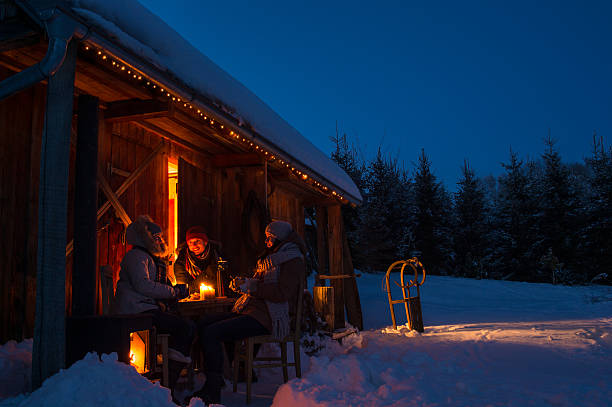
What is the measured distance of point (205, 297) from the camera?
5.09 meters

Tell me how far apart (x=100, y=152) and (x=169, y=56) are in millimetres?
1705

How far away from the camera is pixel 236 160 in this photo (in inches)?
270

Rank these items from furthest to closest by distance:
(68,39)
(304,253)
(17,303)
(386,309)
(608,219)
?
(608,219) < (386,309) < (304,253) < (17,303) < (68,39)

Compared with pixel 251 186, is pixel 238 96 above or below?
above

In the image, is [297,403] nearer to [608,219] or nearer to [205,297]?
[205,297]

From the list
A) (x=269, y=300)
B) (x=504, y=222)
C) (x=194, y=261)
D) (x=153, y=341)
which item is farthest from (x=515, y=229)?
(x=153, y=341)

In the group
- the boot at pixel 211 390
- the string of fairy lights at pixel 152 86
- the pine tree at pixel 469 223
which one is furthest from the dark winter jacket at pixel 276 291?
the pine tree at pixel 469 223

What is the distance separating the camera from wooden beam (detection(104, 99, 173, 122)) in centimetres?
430

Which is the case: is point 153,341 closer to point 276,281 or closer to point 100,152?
point 276,281

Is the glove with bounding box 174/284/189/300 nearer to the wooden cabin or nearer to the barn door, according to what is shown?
the wooden cabin

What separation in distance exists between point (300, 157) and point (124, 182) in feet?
7.82

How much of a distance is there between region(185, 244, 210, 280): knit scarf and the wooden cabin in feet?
1.36

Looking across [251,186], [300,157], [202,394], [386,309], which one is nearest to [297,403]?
[202,394]

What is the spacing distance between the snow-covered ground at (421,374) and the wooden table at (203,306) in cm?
85
